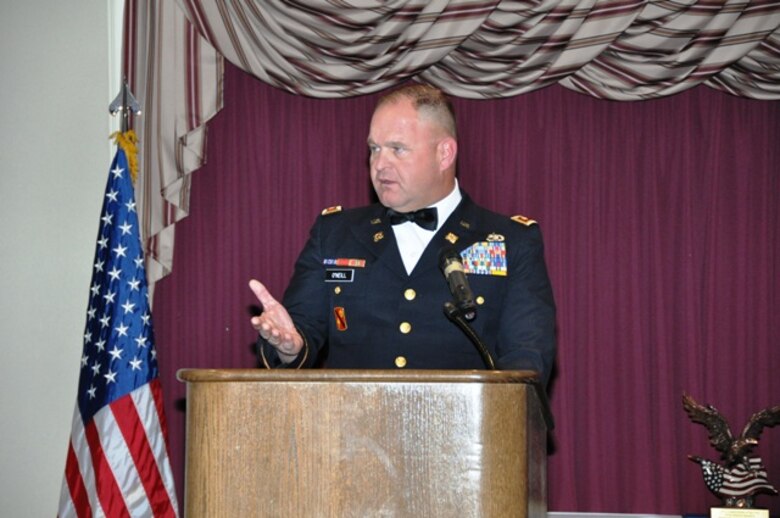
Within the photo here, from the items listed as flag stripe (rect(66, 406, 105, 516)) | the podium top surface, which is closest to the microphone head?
the podium top surface

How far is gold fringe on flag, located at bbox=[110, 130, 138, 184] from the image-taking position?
14.2 feet

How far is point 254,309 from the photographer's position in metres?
4.71

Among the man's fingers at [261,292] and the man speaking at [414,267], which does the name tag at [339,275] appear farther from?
the man's fingers at [261,292]

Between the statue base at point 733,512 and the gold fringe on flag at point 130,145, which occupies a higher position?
the gold fringe on flag at point 130,145

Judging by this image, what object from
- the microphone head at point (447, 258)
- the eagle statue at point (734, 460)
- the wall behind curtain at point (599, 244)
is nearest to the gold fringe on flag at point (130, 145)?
the wall behind curtain at point (599, 244)

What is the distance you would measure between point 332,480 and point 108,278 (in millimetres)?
2400

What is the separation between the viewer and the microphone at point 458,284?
8.05 feet

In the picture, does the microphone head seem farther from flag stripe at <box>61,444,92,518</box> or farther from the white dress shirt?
flag stripe at <box>61,444,92,518</box>

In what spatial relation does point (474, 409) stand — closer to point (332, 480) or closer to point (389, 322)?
point (332, 480)

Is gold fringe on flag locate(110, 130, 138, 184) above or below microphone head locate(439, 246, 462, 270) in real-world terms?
above

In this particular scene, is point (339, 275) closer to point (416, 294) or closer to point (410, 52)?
point (416, 294)

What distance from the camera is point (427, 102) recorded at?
3525 millimetres

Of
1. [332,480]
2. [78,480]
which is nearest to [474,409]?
[332,480]

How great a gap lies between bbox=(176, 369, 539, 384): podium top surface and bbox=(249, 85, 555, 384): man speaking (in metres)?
1.10
